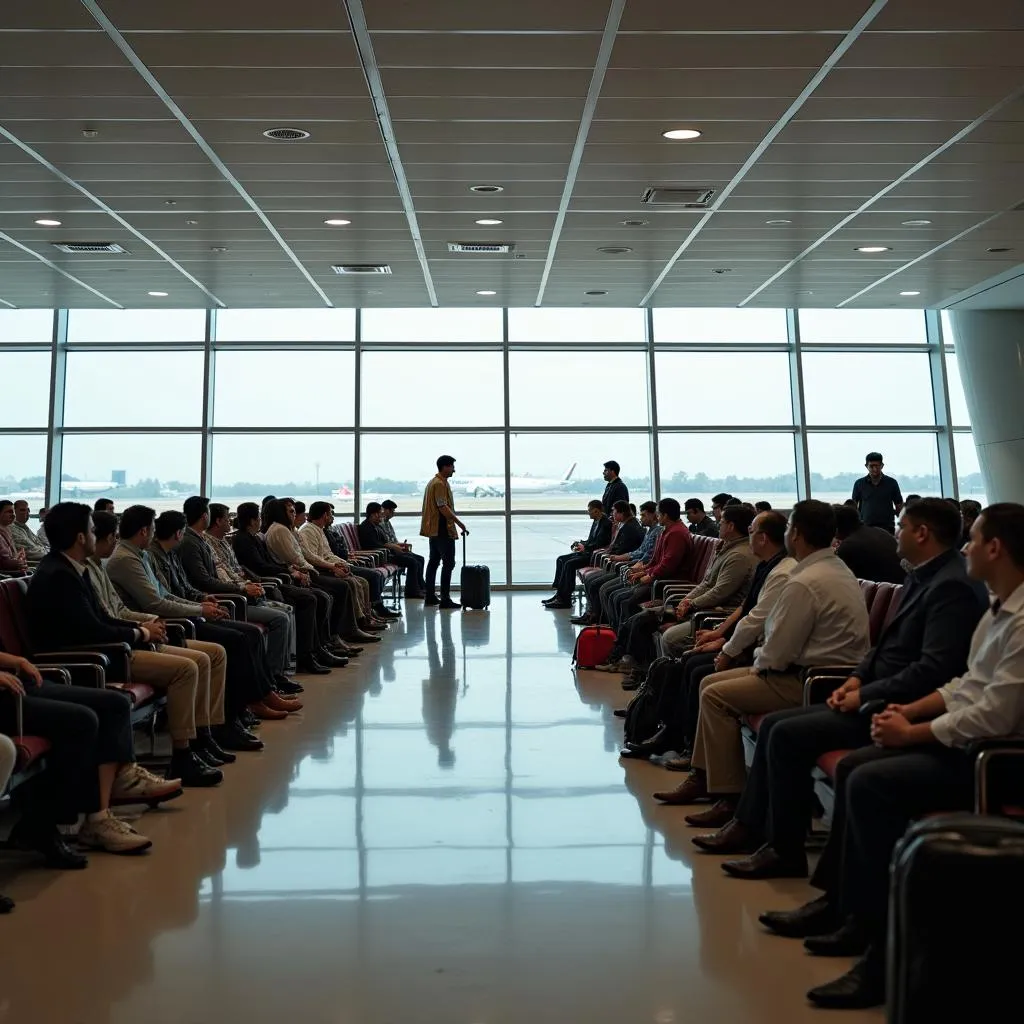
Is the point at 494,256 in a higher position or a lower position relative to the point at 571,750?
higher

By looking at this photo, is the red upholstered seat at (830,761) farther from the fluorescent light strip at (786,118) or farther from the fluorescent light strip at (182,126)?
the fluorescent light strip at (182,126)

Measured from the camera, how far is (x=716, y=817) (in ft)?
14.1

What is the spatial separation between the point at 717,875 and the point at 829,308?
12.9 meters

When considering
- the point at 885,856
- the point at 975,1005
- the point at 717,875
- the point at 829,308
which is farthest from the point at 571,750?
the point at 829,308

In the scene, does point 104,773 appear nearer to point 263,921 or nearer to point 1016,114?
point 263,921

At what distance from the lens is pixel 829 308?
15289 millimetres

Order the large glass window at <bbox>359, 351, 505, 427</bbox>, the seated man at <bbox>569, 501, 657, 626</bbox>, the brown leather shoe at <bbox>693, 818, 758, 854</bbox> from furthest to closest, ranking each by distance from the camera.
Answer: the large glass window at <bbox>359, 351, 505, 427</bbox> → the seated man at <bbox>569, 501, 657, 626</bbox> → the brown leather shoe at <bbox>693, 818, 758, 854</bbox>

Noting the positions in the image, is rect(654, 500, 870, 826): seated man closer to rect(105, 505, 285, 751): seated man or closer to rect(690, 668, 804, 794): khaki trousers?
rect(690, 668, 804, 794): khaki trousers

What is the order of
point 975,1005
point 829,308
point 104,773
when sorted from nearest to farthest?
point 975,1005
point 104,773
point 829,308

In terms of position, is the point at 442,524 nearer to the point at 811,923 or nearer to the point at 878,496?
the point at 878,496

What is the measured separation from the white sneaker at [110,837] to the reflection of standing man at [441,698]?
1.67m

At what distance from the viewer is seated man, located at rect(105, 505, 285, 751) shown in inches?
224

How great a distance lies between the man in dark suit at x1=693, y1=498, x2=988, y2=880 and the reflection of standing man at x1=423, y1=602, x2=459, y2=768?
2.02 m

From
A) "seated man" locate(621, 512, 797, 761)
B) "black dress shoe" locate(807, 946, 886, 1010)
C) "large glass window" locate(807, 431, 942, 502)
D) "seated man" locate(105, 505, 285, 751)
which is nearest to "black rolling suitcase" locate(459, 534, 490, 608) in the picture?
"large glass window" locate(807, 431, 942, 502)
